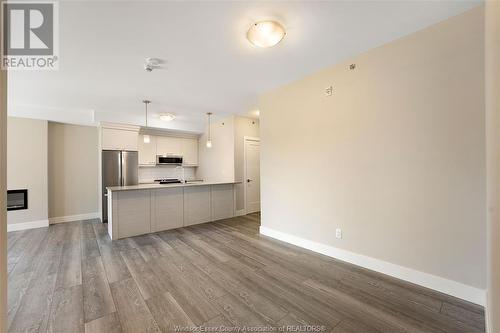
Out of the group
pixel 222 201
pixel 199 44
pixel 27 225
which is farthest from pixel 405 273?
pixel 27 225

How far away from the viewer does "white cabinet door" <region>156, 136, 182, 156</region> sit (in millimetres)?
6633

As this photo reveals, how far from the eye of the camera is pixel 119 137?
5.45 meters

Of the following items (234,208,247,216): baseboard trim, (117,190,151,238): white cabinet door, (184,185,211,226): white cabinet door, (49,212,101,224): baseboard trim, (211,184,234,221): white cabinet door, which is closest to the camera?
(117,190,151,238): white cabinet door

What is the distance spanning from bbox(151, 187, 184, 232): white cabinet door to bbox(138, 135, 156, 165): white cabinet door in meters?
2.42

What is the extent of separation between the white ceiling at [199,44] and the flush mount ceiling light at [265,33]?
0.21 feet

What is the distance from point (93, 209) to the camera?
18.4 ft

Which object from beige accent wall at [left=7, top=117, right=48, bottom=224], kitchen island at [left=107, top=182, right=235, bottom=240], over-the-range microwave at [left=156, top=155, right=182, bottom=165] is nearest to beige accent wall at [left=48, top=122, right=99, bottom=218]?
beige accent wall at [left=7, top=117, right=48, bottom=224]

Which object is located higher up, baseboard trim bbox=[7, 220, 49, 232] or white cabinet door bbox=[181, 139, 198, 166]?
white cabinet door bbox=[181, 139, 198, 166]

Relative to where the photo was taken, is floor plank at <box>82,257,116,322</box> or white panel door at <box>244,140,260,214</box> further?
white panel door at <box>244,140,260,214</box>

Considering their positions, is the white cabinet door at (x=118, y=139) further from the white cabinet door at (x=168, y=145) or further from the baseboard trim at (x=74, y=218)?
the baseboard trim at (x=74, y=218)

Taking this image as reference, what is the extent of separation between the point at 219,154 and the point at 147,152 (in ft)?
7.41

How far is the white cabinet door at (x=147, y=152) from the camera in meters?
6.31

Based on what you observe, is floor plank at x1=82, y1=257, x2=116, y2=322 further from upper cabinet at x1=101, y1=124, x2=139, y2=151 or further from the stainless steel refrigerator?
upper cabinet at x1=101, y1=124, x2=139, y2=151

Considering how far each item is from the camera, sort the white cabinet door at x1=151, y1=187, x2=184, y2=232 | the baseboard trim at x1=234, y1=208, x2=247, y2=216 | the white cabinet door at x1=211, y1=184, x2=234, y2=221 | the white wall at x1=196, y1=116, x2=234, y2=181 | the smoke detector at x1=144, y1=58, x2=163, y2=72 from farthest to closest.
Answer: the white wall at x1=196, y1=116, x2=234, y2=181 → the baseboard trim at x1=234, y1=208, x2=247, y2=216 → the white cabinet door at x1=211, y1=184, x2=234, y2=221 → the white cabinet door at x1=151, y1=187, x2=184, y2=232 → the smoke detector at x1=144, y1=58, x2=163, y2=72
